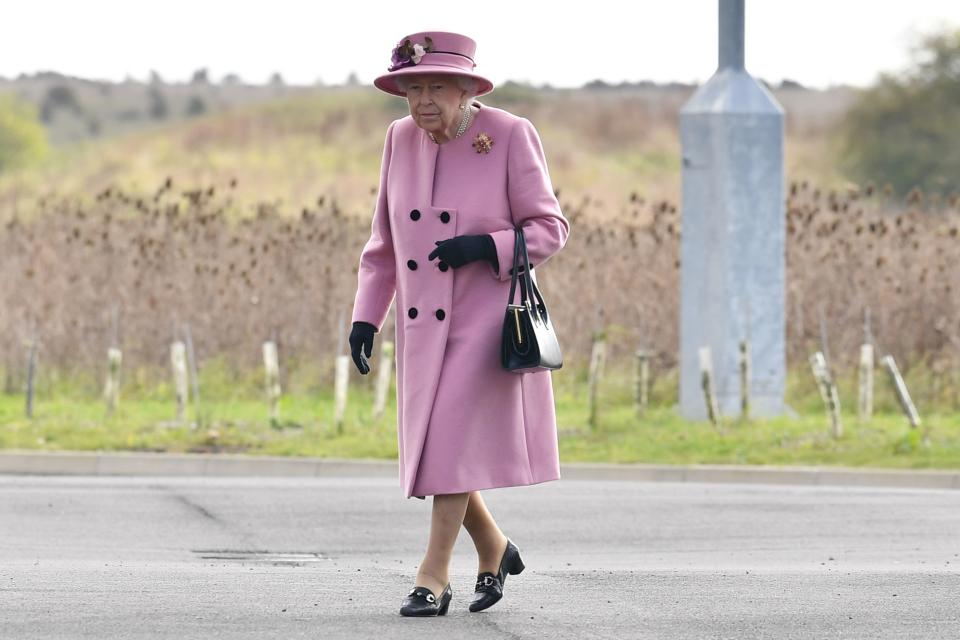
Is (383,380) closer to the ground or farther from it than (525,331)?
closer to the ground

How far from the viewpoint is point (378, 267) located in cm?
692

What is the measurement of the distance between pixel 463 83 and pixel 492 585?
1.73 meters

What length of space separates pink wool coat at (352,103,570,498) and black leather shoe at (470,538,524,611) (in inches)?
13.7

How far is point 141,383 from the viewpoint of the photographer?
2050 cm

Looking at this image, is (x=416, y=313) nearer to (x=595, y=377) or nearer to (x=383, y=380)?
(x=595, y=377)

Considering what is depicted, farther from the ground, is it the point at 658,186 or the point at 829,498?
the point at 658,186

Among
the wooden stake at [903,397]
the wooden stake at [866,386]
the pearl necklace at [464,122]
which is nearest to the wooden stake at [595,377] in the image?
the wooden stake at [866,386]

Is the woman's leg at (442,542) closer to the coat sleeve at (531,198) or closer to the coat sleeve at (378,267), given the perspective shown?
the coat sleeve at (378,267)

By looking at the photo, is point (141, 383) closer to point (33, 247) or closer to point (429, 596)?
point (33, 247)

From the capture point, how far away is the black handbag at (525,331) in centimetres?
648

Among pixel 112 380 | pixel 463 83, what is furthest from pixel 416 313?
pixel 112 380

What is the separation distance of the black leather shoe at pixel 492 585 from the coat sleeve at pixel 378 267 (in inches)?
36.7

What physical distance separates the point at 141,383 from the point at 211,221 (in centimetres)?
291

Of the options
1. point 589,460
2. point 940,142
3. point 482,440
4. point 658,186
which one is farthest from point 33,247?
→ point 658,186
